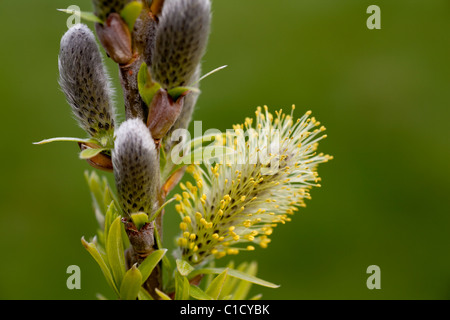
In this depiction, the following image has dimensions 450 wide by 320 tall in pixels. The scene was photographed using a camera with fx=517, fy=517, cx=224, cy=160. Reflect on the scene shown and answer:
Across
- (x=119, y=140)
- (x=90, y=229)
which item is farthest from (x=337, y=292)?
(x=119, y=140)

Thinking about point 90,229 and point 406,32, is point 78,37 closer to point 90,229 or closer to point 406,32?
point 90,229

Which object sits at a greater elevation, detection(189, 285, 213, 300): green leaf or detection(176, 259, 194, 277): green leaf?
detection(176, 259, 194, 277): green leaf

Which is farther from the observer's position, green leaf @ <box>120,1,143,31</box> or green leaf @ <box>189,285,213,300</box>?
green leaf @ <box>189,285,213,300</box>

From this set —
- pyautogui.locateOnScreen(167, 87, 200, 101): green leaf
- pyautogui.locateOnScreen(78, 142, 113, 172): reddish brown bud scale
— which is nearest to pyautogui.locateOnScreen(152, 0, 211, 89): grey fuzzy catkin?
pyautogui.locateOnScreen(167, 87, 200, 101): green leaf

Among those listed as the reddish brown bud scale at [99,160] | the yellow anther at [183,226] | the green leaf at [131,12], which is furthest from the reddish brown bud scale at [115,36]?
the yellow anther at [183,226]

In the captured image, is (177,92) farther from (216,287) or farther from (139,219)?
(216,287)

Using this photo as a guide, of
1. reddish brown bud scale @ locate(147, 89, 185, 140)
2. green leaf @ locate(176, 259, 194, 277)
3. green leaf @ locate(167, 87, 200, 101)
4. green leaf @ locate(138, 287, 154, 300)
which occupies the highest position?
green leaf @ locate(167, 87, 200, 101)

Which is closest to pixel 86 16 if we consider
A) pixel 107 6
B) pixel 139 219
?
pixel 107 6

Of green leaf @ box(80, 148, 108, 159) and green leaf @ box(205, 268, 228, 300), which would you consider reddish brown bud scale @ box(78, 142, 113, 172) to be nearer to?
green leaf @ box(80, 148, 108, 159)
